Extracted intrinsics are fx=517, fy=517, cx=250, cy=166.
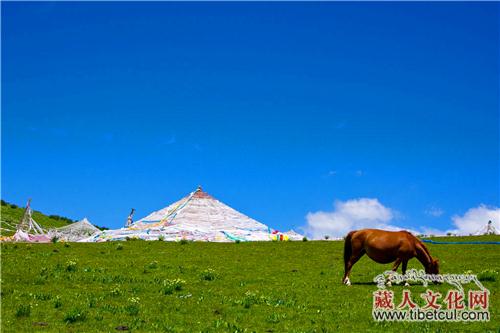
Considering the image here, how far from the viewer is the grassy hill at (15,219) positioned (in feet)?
247

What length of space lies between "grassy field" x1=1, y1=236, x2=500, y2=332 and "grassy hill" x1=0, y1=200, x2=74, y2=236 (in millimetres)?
37981

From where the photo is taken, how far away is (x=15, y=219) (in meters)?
84.0

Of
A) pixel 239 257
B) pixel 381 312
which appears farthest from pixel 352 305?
pixel 239 257

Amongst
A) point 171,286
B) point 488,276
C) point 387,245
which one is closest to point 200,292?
point 171,286

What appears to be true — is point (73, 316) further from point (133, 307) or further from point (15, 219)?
point (15, 219)

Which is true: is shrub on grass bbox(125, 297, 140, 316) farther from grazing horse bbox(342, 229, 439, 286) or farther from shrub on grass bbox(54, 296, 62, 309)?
grazing horse bbox(342, 229, 439, 286)

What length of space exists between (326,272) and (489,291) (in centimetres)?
978

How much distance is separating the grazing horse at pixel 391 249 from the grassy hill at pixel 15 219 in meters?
58.9

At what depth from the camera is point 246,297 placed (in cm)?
2036

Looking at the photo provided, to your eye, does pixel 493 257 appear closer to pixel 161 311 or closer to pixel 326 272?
pixel 326 272

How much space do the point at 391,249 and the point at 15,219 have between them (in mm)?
75102

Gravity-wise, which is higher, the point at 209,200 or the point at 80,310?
the point at 209,200

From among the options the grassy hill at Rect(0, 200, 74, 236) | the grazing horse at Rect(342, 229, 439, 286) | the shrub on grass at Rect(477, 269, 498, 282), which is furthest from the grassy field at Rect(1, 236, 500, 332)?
the grassy hill at Rect(0, 200, 74, 236)

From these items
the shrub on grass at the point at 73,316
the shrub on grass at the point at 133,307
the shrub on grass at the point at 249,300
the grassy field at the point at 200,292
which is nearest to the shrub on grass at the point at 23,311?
the grassy field at the point at 200,292
